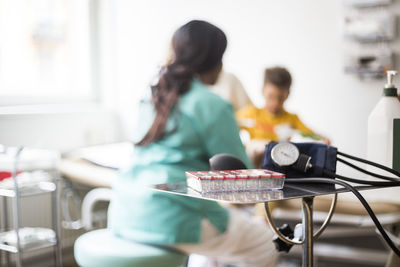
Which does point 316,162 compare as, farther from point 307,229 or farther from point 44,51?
point 44,51

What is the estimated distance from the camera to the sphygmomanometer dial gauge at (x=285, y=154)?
75 centimetres

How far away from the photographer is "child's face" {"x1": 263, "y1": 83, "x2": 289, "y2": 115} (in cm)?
168

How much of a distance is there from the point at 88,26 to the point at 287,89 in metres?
1.05

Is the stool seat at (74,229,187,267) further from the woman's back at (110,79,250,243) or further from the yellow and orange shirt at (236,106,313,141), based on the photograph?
the yellow and orange shirt at (236,106,313,141)

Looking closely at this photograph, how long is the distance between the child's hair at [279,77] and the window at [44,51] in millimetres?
909

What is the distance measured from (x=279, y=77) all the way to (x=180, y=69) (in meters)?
0.81

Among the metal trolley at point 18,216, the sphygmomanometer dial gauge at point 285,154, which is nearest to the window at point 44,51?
the metal trolley at point 18,216

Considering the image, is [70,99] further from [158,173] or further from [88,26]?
[158,173]

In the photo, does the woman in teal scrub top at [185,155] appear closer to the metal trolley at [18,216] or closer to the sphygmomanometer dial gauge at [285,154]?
the sphygmomanometer dial gauge at [285,154]

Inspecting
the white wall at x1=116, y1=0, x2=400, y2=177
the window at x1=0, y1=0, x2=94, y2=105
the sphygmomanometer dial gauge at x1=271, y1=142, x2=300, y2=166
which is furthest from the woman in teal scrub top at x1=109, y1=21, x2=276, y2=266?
the window at x1=0, y1=0, x2=94, y2=105

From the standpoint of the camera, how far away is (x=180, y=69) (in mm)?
1166


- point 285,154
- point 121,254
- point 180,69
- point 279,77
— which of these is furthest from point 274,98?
point 285,154

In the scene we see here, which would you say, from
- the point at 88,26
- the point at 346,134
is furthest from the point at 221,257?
the point at 88,26

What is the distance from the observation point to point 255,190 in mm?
693
